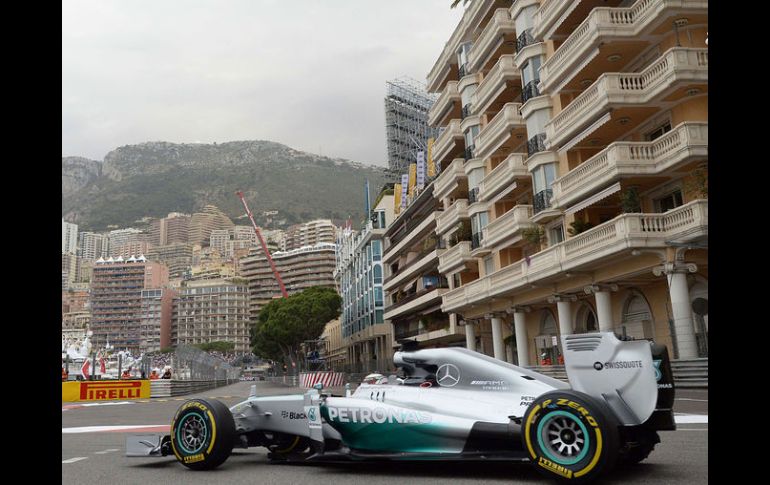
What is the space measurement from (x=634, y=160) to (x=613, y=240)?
9.53 ft

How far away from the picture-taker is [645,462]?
6148mm

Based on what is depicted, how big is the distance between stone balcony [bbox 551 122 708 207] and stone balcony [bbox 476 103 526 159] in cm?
662

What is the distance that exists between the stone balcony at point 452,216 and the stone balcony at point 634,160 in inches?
546

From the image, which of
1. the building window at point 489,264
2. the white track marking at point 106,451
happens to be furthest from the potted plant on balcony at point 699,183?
the white track marking at point 106,451

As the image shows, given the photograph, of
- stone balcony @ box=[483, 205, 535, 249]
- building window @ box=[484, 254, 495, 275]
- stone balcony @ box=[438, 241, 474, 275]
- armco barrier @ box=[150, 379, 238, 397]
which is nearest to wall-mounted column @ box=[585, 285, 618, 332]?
stone balcony @ box=[483, 205, 535, 249]

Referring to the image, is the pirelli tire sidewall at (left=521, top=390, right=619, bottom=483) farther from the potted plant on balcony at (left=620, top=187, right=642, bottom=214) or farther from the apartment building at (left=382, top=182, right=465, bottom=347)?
the apartment building at (left=382, top=182, right=465, bottom=347)

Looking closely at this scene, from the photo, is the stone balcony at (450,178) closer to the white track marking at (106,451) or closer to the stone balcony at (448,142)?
the stone balcony at (448,142)

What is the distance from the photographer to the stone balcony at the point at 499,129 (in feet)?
107

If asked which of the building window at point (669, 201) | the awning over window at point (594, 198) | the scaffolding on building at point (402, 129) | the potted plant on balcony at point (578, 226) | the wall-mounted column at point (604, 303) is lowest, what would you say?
the wall-mounted column at point (604, 303)

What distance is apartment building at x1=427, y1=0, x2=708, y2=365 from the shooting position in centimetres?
2141

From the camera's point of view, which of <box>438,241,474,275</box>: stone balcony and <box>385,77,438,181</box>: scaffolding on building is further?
<box>385,77,438,181</box>: scaffolding on building
